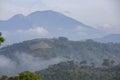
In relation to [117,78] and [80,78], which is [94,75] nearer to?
[80,78]

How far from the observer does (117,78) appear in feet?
332

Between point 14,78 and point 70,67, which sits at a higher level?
point 70,67

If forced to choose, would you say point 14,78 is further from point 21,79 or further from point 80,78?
point 80,78

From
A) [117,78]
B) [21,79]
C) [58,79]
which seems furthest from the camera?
[58,79]

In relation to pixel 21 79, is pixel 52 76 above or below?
above

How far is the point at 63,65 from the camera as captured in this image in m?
146

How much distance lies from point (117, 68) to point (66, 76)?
21.0 meters

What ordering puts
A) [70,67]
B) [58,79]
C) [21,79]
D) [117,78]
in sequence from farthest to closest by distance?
1. [70,67]
2. [58,79]
3. [117,78]
4. [21,79]

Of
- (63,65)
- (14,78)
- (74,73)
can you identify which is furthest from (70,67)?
(14,78)

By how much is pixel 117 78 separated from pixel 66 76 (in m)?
24.1

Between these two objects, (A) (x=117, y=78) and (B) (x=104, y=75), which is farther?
(B) (x=104, y=75)

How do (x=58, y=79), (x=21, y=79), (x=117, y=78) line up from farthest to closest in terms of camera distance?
(x=58, y=79) < (x=117, y=78) < (x=21, y=79)

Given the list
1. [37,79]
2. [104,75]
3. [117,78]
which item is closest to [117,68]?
→ [104,75]

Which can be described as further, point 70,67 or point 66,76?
point 70,67
